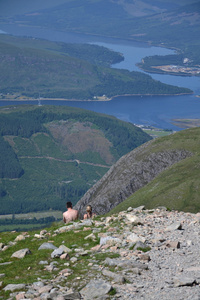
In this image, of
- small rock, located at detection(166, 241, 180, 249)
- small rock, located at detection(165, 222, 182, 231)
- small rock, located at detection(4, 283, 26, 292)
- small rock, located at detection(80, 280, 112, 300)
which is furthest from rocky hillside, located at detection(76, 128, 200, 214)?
small rock, located at detection(4, 283, 26, 292)

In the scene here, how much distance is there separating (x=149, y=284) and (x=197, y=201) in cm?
3365

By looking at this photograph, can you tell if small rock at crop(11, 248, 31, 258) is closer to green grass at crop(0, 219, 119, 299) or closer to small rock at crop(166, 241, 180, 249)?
green grass at crop(0, 219, 119, 299)

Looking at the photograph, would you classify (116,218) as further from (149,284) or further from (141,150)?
(141,150)

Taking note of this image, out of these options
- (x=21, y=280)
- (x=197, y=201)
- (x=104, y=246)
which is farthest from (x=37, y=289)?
(x=197, y=201)

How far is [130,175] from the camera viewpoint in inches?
3191

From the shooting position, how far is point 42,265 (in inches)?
945

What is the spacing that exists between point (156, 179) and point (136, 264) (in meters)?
47.0

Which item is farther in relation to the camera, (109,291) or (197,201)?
(197,201)

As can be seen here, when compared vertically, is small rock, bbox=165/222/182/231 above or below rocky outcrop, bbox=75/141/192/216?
above

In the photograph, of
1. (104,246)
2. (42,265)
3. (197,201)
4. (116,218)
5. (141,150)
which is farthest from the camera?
(141,150)

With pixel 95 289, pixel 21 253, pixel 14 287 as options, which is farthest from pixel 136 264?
pixel 21 253

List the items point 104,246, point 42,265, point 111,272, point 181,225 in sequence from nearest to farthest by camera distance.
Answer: point 111,272 < point 42,265 < point 104,246 < point 181,225

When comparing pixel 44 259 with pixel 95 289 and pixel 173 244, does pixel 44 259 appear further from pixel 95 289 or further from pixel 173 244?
pixel 173 244

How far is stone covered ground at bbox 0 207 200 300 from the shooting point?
20.2 meters
